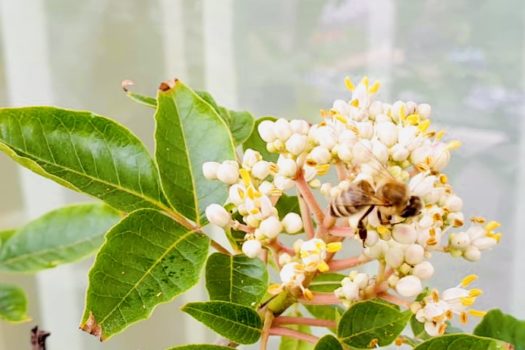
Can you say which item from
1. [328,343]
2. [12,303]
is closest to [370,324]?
[328,343]

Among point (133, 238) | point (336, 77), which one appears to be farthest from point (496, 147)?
point (133, 238)

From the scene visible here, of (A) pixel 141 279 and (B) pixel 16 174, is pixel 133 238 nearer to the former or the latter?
(A) pixel 141 279

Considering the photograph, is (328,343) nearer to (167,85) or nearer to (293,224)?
(293,224)

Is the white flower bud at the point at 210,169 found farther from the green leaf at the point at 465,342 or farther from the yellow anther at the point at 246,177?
the green leaf at the point at 465,342

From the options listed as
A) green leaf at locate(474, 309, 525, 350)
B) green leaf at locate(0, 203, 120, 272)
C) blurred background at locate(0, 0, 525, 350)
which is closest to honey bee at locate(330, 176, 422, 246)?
green leaf at locate(474, 309, 525, 350)

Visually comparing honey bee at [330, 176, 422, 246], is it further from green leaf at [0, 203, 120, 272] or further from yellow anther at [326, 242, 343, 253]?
green leaf at [0, 203, 120, 272]

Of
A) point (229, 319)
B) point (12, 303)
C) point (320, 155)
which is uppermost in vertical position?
point (320, 155)
